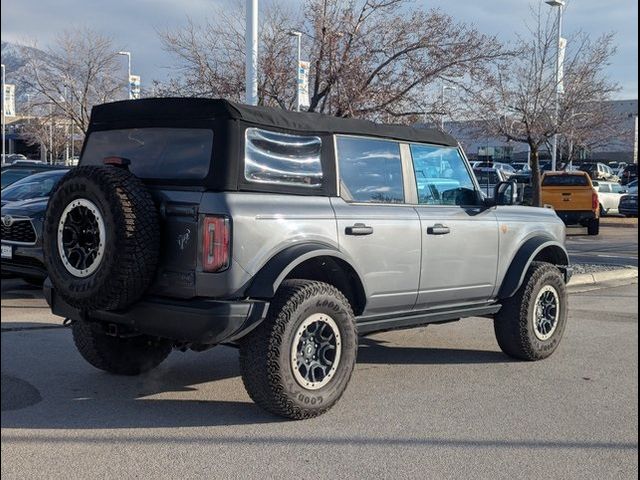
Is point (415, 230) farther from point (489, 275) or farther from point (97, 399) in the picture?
point (97, 399)

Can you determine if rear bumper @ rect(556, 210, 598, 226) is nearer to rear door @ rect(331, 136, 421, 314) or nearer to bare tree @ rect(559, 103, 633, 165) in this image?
bare tree @ rect(559, 103, 633, 165)

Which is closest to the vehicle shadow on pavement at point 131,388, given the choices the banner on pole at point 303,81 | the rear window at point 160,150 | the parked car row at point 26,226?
the parked car row at point 26,226

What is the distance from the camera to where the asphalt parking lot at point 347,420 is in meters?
4.37

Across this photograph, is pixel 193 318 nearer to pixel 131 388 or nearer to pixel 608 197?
pixel 131 388

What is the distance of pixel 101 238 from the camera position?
4707 millimetres

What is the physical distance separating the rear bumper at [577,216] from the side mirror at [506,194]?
15.7 meters

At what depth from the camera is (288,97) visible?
13023mm

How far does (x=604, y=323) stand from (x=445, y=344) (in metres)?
2.48

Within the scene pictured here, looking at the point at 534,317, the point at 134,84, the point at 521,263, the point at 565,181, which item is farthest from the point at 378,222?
the point at 565,181

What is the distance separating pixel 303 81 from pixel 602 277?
20.3 ft

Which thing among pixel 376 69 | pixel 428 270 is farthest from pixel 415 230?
pixel 376 69

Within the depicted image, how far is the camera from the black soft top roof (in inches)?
201

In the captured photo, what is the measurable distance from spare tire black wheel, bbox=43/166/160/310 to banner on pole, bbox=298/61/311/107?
7.07 m

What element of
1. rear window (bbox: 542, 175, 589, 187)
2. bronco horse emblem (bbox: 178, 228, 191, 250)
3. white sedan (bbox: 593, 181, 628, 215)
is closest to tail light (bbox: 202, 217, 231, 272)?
bronco horse emblem (bbox: 178, 228, 191, 250)
